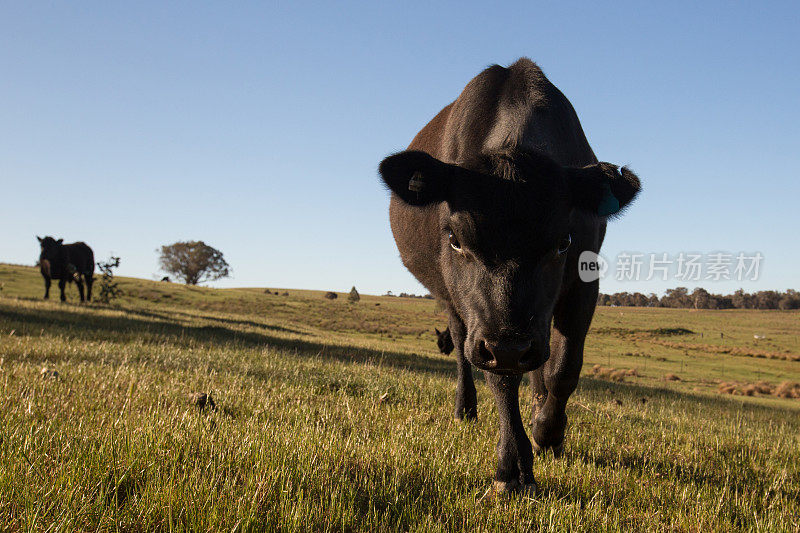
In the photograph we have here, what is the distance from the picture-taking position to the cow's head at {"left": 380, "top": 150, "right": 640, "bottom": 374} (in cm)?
290

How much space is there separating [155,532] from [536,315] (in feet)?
7.42

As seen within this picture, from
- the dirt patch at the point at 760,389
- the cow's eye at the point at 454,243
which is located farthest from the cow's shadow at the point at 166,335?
the dirt patch at the point at 760,389

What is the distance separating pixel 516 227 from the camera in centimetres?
311

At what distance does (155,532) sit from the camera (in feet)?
6.90

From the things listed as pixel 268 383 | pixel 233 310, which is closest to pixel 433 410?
pixel 268 383

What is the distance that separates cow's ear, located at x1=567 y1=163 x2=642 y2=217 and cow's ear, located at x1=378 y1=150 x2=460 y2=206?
2.96 ft

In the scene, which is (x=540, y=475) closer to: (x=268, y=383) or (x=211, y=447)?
(x=211, y=447)

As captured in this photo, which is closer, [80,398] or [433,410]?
A: [80,398]

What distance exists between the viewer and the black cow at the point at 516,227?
9.89 feet

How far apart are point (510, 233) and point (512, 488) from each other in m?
1.63

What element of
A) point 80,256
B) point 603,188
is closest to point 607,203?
point 603,188

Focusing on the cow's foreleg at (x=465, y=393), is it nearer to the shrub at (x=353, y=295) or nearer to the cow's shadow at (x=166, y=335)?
the cow's shadow at (x=166, y=335)

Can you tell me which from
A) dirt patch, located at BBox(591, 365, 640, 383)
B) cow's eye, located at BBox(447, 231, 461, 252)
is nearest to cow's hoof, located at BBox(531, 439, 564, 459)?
cow's eye, located at BBox(447, 231, 461, 252)

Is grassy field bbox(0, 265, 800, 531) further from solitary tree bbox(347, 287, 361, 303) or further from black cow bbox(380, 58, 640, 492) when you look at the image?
solitary tree bbox(347, 287, 361, 303)
